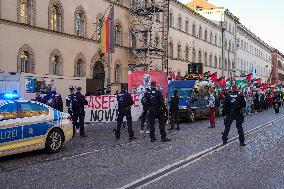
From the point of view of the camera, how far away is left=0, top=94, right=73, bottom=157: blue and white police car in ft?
34.8

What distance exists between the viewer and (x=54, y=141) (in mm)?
12141

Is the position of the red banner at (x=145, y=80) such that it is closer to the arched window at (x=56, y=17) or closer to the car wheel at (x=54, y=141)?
the arched window at (x=56, y=17)

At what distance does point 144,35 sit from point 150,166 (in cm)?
3047

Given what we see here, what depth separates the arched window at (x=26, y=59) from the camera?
25.1 meters

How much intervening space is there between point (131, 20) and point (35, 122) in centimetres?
2699

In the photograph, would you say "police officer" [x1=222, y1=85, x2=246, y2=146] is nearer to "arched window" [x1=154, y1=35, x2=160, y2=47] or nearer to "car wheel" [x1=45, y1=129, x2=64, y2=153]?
"car wheel" [x1=45, y1=129, x2=64, y2=153]

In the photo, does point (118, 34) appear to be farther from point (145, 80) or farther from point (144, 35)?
point (145, 80)

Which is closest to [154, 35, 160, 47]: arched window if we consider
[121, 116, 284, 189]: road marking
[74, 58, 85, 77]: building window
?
[74, 58, 85, 77]: building window

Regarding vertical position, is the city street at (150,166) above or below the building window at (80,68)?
below

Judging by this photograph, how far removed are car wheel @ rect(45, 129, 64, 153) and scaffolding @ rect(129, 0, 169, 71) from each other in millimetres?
25062

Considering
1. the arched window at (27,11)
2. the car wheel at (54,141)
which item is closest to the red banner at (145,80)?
the arched window at (27,11)

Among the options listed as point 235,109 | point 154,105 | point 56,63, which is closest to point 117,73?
point 56,63

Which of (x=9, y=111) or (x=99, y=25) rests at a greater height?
(x=99, y=25)

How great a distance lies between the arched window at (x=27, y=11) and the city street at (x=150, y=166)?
528 inches
